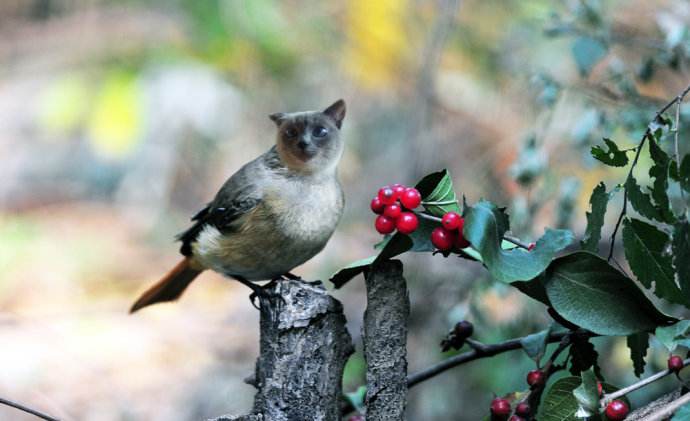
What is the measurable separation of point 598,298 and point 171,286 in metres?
1.94

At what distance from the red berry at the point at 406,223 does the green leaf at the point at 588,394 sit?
35 centimetres

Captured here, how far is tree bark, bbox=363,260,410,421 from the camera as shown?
1665mm

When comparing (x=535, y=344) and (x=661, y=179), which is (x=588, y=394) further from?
(x=661, y=179)

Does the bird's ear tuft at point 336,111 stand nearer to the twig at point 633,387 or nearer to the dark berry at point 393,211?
the dark berry at point 393,211

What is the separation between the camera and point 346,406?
6.69ft

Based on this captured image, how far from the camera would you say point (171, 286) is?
3262mm

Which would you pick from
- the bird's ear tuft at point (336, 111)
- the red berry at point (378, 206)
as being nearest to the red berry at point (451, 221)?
the red berry at point (378, 206)

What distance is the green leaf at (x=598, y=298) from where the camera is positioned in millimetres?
1595

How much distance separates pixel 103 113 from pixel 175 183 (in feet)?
5.12

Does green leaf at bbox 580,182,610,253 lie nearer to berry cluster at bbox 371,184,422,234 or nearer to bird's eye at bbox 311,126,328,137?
berry cluster at bbox 371,184,422,234

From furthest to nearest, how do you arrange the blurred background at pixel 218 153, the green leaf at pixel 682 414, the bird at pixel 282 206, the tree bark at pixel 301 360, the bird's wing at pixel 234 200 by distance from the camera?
the blurred background at pixel 218 153 < the bird's wing at pixel 234 200 < the bird at pixel 282 206 < the tree bark at pixel 301 360 < the green leaf at pixel 682 414

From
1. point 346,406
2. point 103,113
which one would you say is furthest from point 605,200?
point 103,113

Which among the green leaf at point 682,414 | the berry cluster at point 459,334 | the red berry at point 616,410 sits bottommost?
the green leaf at point 682,414

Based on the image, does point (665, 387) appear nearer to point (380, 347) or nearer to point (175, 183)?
point (380, 347)
